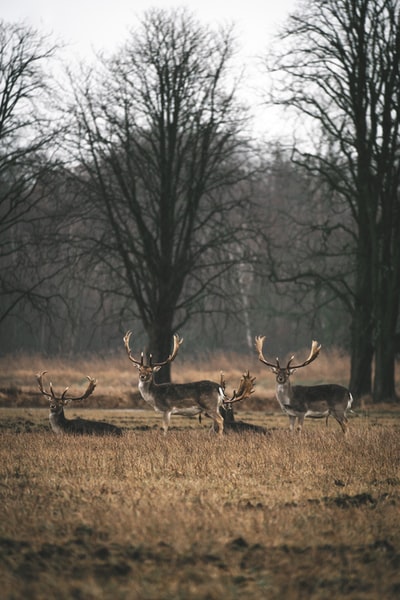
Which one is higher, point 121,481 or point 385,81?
point 385,81

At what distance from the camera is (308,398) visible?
1396 cm

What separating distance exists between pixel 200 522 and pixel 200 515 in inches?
13.1

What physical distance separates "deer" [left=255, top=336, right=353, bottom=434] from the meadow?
1.10 ft

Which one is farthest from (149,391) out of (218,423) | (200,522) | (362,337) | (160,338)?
(362,337)

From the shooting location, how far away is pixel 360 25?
22.8 meters

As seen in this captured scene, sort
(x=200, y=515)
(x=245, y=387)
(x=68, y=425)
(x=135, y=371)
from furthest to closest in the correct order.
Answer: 1. (x=135, y=371)
2. (x=68, y=425)
3. (x=245, y=387)
4. (x=200, y=515)

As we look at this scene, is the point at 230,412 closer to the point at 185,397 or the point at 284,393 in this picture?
the point at 185,397

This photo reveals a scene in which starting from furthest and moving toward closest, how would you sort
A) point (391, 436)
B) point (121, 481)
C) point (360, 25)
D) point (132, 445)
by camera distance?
point (360, 25) < point (391, 436) < point (132, 445) < point (121, 481)

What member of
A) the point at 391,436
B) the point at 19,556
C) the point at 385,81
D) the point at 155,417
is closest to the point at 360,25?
the point at 385,81

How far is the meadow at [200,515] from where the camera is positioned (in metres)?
5.76

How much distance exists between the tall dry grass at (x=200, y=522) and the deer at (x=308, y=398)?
1.90m

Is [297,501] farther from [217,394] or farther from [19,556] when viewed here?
[217,394]

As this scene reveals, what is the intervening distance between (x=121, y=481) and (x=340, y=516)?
272cm

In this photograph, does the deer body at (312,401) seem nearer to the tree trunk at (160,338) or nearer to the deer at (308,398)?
the deer at (308,398)
